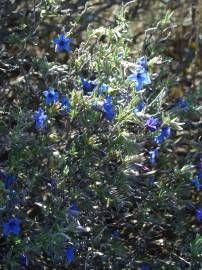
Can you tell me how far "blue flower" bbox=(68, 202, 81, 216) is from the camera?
2072mm

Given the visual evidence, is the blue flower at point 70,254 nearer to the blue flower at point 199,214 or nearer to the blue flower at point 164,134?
the blue flower at point 164,134

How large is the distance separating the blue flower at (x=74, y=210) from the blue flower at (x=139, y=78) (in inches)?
18.9

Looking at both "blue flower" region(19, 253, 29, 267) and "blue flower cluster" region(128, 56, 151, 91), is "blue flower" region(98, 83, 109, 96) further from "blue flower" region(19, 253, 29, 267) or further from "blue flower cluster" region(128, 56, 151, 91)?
"blue flower" region(19, 253, 29, 267)

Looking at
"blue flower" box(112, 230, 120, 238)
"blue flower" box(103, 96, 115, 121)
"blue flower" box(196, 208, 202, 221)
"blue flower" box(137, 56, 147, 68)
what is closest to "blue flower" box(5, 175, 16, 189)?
"blue flower" box(103, 96, 115, 121)

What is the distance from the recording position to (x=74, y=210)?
2102mm

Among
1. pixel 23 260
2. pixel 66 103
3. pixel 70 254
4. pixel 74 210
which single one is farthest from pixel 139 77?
pixel 23 260

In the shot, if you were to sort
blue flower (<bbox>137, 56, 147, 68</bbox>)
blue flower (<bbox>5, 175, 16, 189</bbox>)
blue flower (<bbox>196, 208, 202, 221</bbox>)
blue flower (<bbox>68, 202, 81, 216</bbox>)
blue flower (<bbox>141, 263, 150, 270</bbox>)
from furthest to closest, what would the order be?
blue flower (<bbox>196, 208, 202, 221</bbox>), blue flower (<bbox>141, 263, 150, 270</bbox>), blue flower (<bbox>137, 56, 147, 68</bbox>), blue flower (<bbox>5, 175, 16, 189</bbox>), blue flower (<bbox>68, 202, 81, 216</bbox>)

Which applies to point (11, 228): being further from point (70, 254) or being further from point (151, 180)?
point (151, 180)

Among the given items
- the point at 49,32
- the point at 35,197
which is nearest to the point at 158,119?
the point at 35,197

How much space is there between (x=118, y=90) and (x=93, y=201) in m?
0.43

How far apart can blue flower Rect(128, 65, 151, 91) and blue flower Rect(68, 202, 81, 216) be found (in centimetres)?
48

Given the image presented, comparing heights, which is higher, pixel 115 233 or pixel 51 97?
pixel 51 97

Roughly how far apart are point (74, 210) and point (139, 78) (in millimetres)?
527

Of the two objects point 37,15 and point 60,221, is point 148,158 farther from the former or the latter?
point 37,15
